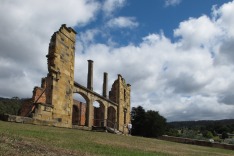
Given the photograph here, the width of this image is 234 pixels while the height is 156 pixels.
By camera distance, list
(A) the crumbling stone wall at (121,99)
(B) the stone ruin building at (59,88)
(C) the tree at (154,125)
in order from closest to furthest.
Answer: (B) the stone ruin building at (59,88) < (A) the crumbling stone wall at (121,99) < (C) the tree at (154,125)

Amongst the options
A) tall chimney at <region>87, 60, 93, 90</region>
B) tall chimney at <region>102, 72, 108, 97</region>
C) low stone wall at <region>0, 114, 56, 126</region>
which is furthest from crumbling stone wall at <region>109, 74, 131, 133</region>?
low stone wall at <region>0, 114, 56, 126</region>

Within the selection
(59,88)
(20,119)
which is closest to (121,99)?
(59,88)

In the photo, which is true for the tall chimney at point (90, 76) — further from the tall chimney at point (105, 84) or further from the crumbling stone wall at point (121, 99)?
the crumbling stone wall at point (121, 99)

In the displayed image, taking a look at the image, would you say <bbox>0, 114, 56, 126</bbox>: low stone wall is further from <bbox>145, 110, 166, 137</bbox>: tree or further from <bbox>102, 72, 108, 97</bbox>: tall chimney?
<bbox>145, 110, 166, 137</bbox>: tree

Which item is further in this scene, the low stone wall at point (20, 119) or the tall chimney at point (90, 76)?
the tall chimney at point (90, 76)

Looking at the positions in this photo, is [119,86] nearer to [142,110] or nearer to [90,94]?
[90,94]

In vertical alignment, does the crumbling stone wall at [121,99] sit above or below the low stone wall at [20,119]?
above

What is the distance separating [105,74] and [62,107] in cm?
1529

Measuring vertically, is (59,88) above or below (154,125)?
above

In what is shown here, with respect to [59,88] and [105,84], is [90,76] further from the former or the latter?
[59,88]

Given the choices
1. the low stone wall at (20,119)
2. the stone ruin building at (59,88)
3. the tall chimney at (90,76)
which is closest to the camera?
the low stone wall at (20,119)

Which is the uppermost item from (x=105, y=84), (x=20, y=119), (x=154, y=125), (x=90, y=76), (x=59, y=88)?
(x=90, y=76)

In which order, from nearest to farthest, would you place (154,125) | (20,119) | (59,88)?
(20,119), (59,88), (154,125)

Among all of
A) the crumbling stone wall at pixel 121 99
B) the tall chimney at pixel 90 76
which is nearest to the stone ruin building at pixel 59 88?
the tall chimney at pixel 90 76
